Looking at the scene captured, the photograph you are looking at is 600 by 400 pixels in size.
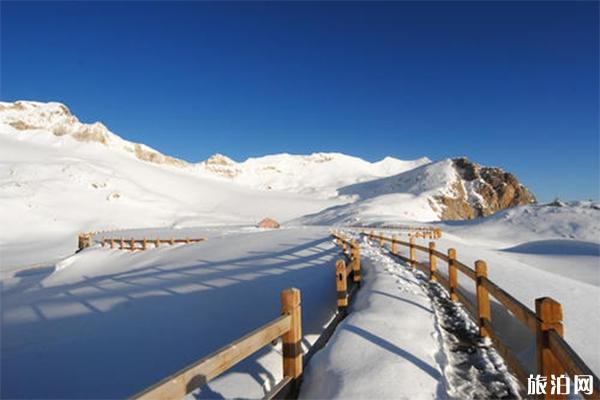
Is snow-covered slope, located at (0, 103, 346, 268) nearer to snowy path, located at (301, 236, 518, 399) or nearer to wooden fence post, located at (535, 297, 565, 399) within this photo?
snowy path, located at (301, 236, 518, 399)

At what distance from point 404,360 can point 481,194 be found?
11849 cm

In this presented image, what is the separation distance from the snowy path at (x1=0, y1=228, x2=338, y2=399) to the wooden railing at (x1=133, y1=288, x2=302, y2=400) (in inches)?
42.5

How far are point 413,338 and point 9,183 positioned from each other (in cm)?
9757

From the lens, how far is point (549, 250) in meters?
33.0

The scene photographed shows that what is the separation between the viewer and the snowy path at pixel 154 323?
27.2ft

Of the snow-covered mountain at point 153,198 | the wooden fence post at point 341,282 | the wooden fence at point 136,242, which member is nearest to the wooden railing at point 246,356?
the wooden fence post at point 341,282

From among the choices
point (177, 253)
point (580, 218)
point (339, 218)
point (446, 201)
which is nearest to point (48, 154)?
point (339, 218)

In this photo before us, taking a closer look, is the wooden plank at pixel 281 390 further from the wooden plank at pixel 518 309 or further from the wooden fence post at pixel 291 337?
the wooden plank at pixel 518 309

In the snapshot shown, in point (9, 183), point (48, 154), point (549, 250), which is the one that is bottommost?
point (549, 250)

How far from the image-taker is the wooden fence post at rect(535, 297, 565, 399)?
12.1 ft

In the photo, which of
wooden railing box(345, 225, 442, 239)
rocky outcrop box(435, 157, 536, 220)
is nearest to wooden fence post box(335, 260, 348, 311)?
wooden railing box(345, 225, 442, 239)

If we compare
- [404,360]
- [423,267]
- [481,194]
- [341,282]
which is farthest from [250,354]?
[481,194]

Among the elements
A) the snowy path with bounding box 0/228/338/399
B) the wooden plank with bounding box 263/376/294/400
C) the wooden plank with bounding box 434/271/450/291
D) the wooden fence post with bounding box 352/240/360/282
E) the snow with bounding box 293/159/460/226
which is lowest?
the snowy path with bounding box 0/228/338/399

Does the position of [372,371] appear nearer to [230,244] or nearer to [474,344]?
[474,344]
